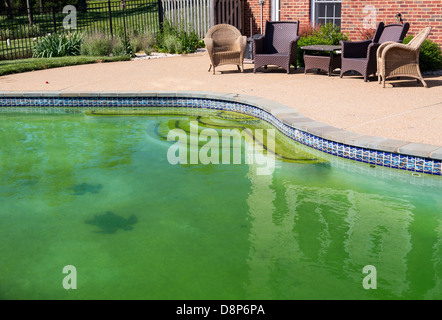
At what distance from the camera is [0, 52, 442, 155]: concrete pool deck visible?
6.09 m

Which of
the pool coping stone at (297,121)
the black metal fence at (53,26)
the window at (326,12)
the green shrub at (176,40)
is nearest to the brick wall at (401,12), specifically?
the window at (326,12)

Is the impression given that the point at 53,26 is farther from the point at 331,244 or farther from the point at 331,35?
the point at 331,244

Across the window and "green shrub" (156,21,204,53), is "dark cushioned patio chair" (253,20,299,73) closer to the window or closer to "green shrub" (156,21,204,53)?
the window

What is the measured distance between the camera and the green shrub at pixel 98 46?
13945 mm

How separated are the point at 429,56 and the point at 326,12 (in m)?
4.05

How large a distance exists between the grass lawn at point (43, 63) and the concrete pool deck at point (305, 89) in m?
0.39

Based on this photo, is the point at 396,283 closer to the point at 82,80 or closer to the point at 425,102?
the point at 425,102

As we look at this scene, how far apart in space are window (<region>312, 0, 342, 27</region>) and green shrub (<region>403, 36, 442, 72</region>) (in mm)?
3405

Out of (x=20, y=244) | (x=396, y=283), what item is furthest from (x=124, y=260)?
(x=396, y=283)

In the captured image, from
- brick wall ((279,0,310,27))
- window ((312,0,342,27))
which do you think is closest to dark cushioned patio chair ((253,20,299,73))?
window ((312,0,342,27))

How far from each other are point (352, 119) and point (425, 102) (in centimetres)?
149

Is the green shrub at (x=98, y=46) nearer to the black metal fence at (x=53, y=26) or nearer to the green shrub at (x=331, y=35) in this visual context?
the black metal fence at (x=53, y=26)

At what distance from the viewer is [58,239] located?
14.0 feet

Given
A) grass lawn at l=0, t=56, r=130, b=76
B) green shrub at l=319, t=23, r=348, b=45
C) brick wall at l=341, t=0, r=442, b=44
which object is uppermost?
→ brick wall at l=341, t=0, r=442, b=44
